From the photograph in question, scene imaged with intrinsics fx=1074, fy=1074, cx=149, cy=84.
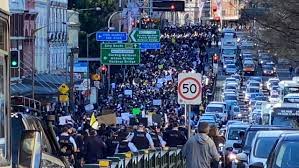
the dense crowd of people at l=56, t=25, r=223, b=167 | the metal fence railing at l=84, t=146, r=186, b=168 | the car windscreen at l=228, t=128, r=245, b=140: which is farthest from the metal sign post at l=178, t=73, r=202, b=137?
the car windscreen at l=228, t=128, r=245, b=140

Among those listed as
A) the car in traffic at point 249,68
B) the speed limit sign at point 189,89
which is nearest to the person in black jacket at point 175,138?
the speed limit sign at point 189,89

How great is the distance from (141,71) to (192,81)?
241ft

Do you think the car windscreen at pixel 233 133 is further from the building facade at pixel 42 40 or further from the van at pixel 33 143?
the building facade at pixel 42 40

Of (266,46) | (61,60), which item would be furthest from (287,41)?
(61,60)

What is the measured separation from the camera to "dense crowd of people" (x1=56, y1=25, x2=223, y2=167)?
912 inches

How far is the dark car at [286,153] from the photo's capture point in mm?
13141

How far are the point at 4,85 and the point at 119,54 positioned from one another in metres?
42.8

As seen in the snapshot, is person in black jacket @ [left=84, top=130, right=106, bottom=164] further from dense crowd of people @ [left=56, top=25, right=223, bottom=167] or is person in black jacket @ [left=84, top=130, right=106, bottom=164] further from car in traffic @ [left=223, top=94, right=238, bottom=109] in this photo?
car in traffic @ [left=223, top=94, right=238, bottom=109]

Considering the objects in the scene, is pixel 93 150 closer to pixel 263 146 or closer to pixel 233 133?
pixel 263 146

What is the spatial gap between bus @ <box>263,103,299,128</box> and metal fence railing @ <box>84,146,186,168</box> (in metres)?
5.92

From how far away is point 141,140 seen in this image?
24.7m

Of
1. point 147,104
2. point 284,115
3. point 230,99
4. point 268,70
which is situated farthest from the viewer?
point 268,70

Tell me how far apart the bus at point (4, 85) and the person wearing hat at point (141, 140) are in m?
16.5

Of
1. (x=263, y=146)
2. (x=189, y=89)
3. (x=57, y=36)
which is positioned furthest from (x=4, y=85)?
(x=57, y=36)
